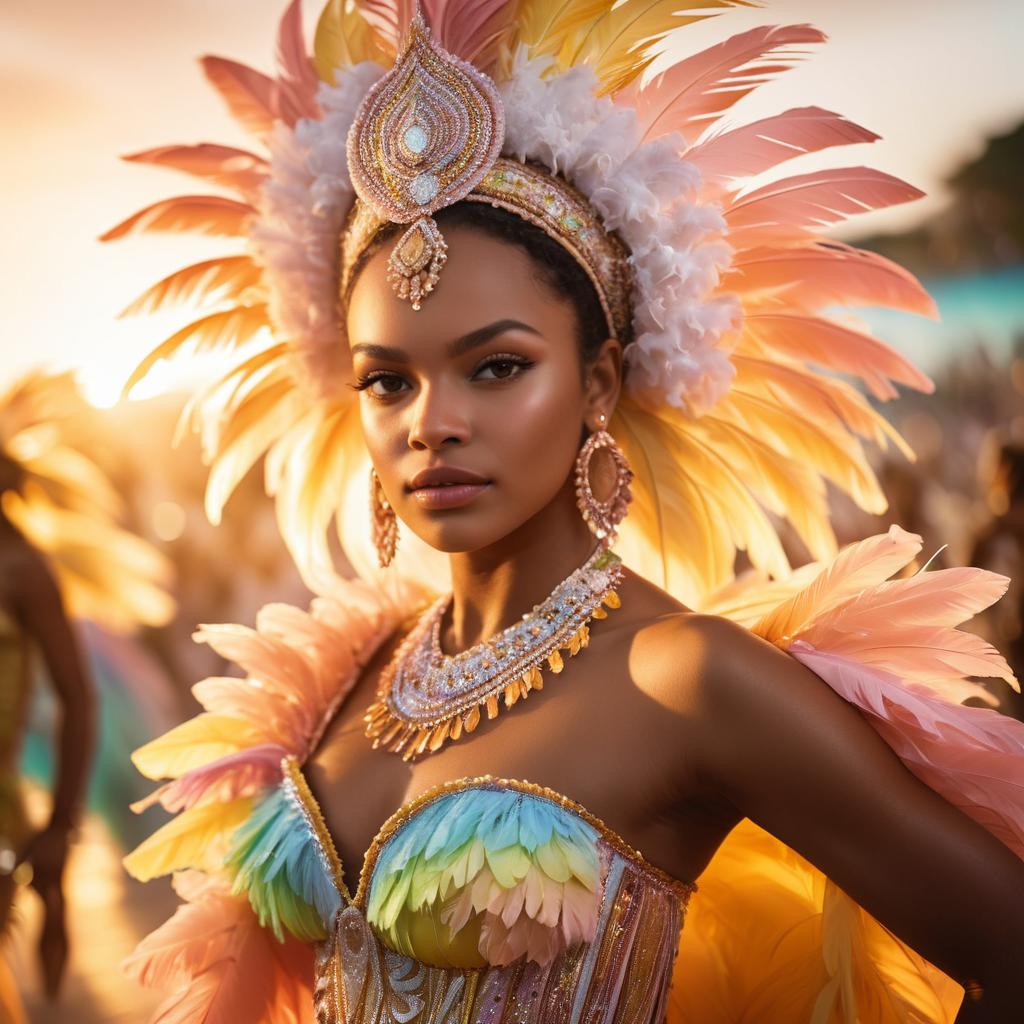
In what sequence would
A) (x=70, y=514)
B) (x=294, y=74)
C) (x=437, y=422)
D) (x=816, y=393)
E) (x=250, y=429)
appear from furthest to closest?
1. (x=70, y=514)
2. (x=250, y=429)
3. (x=294, y=74)
4. (x=816, y=393)
5. (x=437, y=422)

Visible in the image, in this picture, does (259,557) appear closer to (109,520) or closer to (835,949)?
(109,520)

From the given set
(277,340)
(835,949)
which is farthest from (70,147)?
(835,949)

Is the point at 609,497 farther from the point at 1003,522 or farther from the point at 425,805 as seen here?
the point at 1003,522

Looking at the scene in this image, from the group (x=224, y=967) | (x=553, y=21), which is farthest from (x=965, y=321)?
(x=224, y=967)

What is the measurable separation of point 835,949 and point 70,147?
2.44m

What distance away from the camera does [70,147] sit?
2.67 metres

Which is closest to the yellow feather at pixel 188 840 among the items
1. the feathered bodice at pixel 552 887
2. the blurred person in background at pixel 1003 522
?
the feathered bodice at pixel 552 887

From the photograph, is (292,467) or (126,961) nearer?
(126,961)

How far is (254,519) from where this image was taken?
3.18m

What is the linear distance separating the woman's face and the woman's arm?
28cm

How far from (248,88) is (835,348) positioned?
2.77 ft

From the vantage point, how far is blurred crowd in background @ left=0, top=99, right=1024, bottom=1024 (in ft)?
8.33

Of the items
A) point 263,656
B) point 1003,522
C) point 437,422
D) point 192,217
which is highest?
point 192,217

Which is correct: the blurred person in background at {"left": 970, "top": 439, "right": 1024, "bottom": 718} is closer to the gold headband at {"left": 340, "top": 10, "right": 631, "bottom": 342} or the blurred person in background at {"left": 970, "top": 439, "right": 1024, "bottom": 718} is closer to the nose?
the gold headband at {"left": 340, "top": 10, "right": 631, "bottom": 342}
